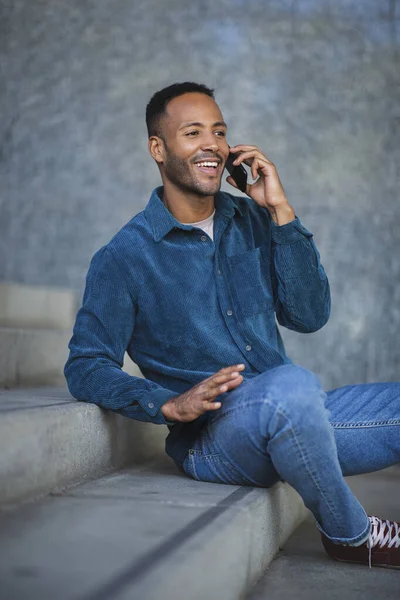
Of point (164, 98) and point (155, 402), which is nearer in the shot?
point (155, 402)

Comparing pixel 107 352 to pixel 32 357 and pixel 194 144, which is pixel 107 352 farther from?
pixel 32 357

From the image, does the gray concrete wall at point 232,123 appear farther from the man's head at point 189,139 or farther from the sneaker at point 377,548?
the sneaker at point 377,548

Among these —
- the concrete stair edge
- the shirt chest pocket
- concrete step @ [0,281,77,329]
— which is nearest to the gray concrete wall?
concrete step @ [0,281,77,329]

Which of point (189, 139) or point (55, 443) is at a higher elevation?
point (189, 139)

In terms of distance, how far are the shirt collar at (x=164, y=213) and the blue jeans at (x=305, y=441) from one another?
1.61 ft

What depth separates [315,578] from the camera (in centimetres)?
160

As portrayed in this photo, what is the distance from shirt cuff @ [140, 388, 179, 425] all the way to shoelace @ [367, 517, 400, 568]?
1.70 ft

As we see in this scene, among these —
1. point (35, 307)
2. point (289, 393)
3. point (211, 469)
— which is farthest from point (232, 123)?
point (289, 393)

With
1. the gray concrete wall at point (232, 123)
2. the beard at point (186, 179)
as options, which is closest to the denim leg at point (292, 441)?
the beard at point (186, 179)

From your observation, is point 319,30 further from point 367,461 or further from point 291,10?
point 367,461

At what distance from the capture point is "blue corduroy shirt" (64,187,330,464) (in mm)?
1774

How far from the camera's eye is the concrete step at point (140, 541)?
3.38 ft

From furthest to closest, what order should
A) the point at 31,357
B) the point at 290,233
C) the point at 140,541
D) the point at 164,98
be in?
the point at 31,357
the point at 164,98
the point at 290,233
the point at 140,541

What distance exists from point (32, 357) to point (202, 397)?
4.14ft
